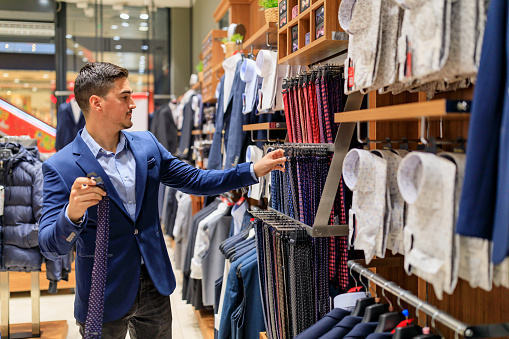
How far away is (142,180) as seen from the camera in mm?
2395

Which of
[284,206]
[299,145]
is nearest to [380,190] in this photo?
[299,145]

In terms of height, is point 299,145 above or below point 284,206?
above

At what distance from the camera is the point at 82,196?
1.92m

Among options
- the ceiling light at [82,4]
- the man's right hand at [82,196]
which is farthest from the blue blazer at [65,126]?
the man's right hand at [82,196]

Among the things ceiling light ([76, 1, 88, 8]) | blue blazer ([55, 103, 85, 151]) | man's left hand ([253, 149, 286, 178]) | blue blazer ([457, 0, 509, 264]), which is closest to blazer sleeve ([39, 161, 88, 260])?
man's left hand ([253, 149, 286, 178])

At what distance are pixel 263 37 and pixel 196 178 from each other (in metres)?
1.43

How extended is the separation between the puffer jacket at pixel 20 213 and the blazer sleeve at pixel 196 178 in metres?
1.94

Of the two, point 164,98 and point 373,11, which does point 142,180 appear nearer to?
point 373,11

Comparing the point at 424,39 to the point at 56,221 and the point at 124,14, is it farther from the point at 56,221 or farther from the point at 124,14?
the point at 124,14

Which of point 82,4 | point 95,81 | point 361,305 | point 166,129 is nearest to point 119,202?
point 95,81

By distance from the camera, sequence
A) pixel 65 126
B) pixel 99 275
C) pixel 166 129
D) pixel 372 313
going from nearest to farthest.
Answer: pixel 372 313 → pixel 99 275 → pixel 65 126 → pixel 166 129

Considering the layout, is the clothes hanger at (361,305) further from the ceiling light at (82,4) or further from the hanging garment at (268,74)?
Answer: the ceiling light at (82,4)

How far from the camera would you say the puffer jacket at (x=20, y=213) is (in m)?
4.05

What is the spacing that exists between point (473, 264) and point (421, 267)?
134mm
